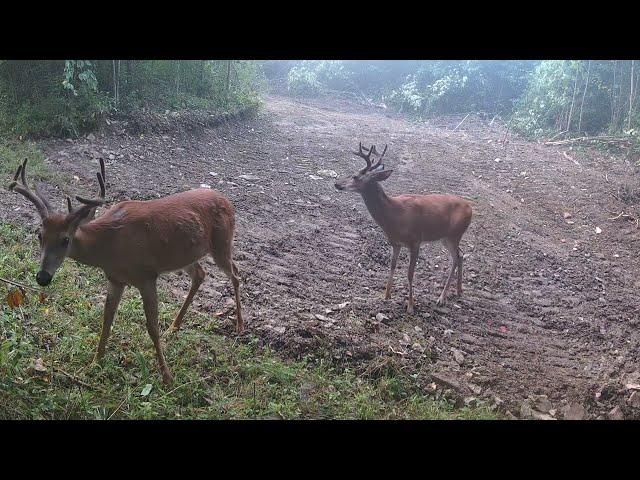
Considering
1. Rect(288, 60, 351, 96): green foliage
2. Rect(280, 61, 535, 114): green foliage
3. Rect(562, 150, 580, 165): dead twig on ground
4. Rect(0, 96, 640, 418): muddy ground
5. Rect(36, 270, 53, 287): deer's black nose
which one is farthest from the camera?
Rect(288, 60, 351, 96): green foliage

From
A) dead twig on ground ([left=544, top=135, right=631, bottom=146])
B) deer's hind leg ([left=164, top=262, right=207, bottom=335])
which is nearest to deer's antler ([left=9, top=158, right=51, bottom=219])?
deer's hind leg ([left=164, top=262, right=207, bottom=335])

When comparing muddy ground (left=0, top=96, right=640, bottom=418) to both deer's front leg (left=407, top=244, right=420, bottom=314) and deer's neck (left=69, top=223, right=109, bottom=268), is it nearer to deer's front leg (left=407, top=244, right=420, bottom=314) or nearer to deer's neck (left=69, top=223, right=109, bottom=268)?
deer's front leg (left=407, top=244, right=420, bottom=314)

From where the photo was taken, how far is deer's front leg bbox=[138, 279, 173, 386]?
350 cm

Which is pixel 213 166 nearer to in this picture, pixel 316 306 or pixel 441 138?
pixel 316 306

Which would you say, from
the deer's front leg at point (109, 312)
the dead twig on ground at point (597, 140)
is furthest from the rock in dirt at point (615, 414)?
the dead twig on ground at point (597, 140)

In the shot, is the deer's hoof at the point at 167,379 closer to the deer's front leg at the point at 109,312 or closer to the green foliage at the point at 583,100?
the deer's front leg at the point at 109,312

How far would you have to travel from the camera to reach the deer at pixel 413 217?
17.6 ft

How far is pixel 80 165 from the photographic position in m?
7.00

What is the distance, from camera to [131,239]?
3535 mm

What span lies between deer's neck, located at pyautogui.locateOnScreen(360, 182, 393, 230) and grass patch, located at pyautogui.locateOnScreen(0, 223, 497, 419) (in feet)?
6.13

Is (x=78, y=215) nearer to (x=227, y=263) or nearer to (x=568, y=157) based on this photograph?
(x=227, y=263)

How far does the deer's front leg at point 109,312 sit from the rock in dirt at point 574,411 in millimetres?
3066

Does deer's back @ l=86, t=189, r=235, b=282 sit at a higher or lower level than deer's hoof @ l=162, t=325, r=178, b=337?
higher
